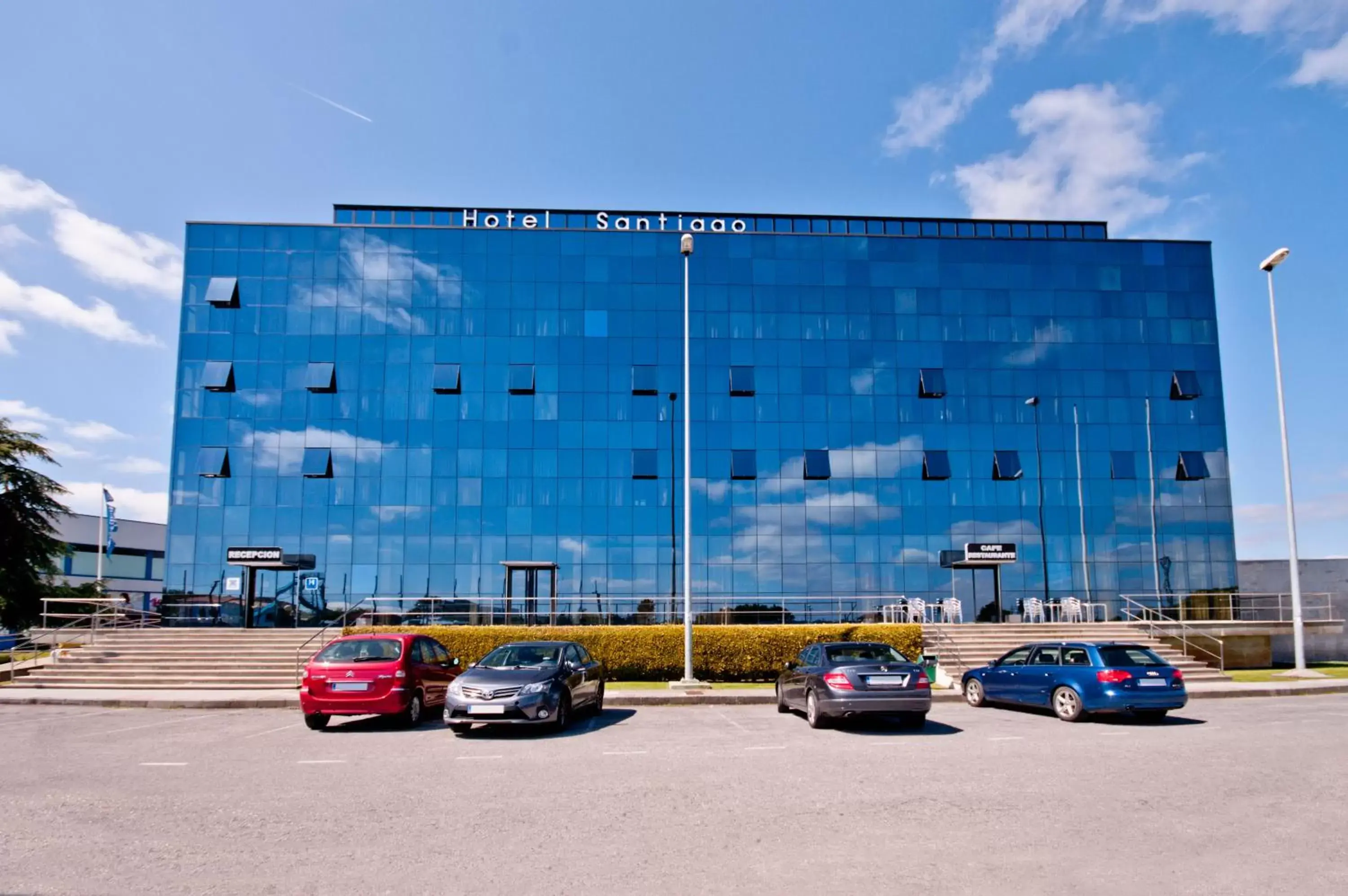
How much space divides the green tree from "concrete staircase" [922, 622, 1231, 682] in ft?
102

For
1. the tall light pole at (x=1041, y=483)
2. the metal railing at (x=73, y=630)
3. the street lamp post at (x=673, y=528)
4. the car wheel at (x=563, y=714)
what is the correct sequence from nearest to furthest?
1. the car wheel at (x=563, y=714)
2. the metal railing at (x=73, y=630)
3. the street lamp post at (x=673, y=528)
4. the tall light pole at (x=1041, y=483)

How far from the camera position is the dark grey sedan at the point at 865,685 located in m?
13.4

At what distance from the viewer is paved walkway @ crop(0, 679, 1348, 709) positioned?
18.4 m

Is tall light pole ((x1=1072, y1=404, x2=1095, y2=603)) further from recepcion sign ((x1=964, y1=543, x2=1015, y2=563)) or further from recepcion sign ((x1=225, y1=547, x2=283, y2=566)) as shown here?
recepcion sign ((x1=225, y1=547, x2=283, y2=566))

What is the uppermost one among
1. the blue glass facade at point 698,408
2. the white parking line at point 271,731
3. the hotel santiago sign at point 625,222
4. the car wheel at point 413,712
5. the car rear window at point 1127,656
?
the hotel santiago sign at point 625,222

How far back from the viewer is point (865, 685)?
44.1 feet

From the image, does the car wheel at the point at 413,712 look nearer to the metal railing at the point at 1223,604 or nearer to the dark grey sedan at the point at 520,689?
the dark grey sedan at the point at 520,689

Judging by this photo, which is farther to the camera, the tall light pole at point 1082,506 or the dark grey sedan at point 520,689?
the tall light pole at point 1082,506

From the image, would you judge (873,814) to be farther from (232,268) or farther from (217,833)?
(232,268)

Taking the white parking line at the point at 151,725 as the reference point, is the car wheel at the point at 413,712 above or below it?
above

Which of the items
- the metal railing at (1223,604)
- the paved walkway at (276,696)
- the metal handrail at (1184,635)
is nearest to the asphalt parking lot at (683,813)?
the paved walkway at (276,696)

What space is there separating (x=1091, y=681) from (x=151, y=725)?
15.8 m

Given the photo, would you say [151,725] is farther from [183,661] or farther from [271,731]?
[183,661]

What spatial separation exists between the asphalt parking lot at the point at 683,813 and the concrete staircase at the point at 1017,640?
33.1 ft
